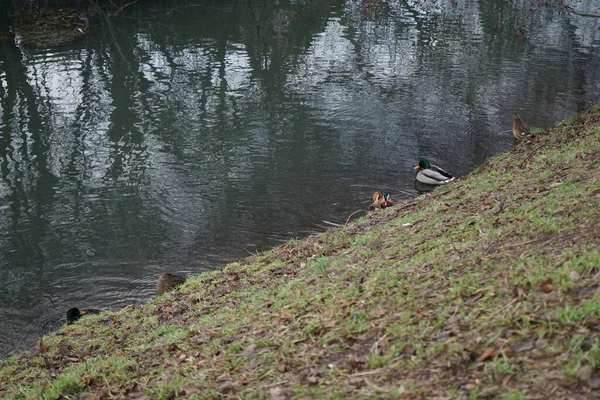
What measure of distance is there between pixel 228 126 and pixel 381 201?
6.31 metres

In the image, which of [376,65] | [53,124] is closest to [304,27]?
[376,65]

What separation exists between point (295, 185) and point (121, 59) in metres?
13.4

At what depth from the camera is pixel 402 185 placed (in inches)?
598

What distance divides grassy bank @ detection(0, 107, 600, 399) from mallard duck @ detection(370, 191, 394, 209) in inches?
156

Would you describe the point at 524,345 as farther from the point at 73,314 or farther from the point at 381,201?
the point at 381,201

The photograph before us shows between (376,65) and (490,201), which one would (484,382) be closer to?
(490,201)

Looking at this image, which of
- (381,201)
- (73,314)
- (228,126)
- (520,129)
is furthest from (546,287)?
(228,126)

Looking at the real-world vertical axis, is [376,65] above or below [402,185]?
above

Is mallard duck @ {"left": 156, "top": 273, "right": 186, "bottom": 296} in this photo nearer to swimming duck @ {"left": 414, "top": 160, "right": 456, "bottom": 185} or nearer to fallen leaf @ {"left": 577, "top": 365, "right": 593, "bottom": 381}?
swimming duck @ {"left": 414, "top": 160, "right": 456, "bottom": 185}

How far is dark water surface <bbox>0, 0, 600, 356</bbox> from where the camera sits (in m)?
12.3

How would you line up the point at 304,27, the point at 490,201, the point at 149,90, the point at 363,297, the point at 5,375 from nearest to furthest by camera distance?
the point at 363,297, the point at 5,375, the point at 490,201, the point at 149,90, the point at 304,27

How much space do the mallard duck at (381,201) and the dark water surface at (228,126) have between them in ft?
1.57

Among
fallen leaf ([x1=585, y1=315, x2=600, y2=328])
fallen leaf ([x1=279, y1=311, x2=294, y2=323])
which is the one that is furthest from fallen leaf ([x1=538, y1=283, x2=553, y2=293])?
fallen leaf ([x1=279, y1=311, x2=294, y2=323])

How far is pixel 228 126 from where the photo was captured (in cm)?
1831
